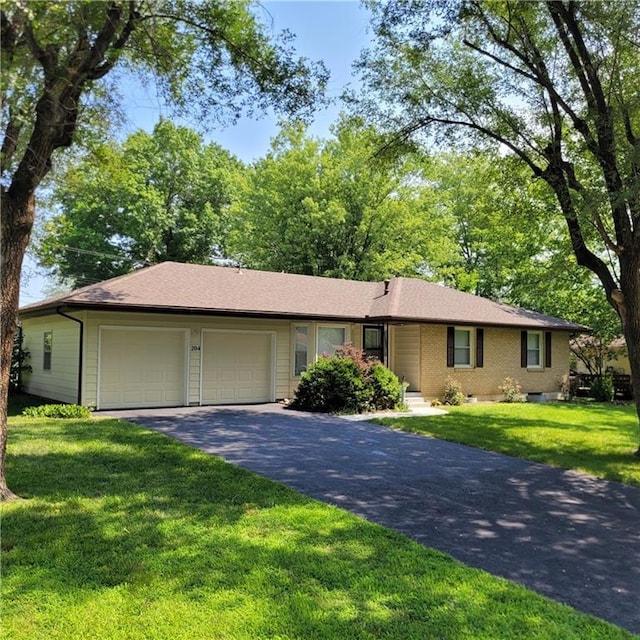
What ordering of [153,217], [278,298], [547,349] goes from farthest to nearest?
[153,217] → [547,349] → [278,298]

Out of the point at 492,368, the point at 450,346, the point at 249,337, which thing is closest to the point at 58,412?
the point at 249,337

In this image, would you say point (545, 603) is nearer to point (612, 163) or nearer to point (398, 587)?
point (398, 587)

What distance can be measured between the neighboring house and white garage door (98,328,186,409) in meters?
0.03

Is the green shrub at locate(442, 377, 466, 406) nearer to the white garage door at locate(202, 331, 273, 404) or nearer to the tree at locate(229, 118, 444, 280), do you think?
the white garage door at locate(202, 331, 273, 404)

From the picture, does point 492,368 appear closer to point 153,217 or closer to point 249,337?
point 249,337

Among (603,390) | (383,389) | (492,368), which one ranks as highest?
(492,368)

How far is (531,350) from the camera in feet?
68.4

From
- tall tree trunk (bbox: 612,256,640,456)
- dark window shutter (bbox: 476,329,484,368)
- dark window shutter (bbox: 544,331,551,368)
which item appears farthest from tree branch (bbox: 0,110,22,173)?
dark window shutter (bbox: 544,331,551,368)

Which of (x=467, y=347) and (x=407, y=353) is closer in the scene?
(x=407, y=353)

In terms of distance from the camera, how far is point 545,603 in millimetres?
3740

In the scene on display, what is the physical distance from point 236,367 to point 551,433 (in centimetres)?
887

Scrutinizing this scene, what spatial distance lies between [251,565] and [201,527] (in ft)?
3.39

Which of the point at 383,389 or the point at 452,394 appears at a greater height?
the point at 383,389

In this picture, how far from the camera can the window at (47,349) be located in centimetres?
1658
